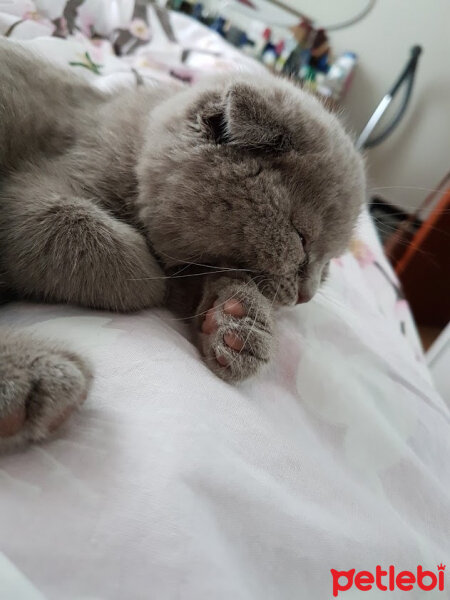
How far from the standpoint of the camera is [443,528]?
0.56 metres

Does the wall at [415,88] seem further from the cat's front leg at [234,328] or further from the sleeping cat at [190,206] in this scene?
the cat's front leg at [234,328]

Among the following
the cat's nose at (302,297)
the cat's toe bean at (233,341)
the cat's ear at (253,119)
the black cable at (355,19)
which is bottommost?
the cat's toe bean at (233,341)

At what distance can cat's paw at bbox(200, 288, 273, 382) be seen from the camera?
58 cm

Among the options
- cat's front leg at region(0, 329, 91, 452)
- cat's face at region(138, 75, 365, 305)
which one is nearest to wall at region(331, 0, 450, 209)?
cat's face at region(138, 75, 365, 305)

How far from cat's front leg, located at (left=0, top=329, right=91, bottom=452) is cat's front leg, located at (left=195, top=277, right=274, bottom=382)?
0.20m

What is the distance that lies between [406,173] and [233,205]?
2673 mm

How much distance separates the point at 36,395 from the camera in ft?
1.29

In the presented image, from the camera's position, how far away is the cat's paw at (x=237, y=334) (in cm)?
58

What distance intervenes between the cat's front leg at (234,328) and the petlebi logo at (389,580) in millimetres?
252

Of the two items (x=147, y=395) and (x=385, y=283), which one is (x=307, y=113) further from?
(x=385, y=283)

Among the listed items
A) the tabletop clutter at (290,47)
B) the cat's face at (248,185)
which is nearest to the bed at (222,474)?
the cat's face at (248,185)

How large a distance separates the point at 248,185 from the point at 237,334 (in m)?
0.23

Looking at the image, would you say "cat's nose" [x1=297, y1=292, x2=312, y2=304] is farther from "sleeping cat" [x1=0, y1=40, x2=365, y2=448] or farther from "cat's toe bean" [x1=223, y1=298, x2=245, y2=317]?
"cat's toe bean" [x1=223, y1=298, x2=245, y2=317]

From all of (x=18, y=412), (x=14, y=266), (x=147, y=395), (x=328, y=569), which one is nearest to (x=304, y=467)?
(x=328, y=569)
